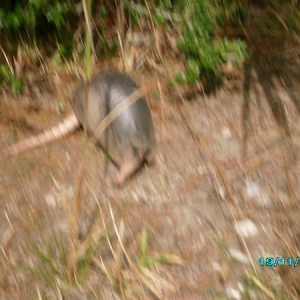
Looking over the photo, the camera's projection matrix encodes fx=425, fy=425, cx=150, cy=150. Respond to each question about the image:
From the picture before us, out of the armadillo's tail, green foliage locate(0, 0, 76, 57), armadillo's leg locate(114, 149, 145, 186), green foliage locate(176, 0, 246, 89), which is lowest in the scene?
armadillo's leg locate(114, 149, 145, 186)

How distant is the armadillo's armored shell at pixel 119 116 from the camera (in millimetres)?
1818

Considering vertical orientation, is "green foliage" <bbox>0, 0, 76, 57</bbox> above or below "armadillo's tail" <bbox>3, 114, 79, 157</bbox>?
above

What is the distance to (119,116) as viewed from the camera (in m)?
1.84


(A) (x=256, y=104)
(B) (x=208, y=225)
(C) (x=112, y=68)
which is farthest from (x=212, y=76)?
(B) (x=208, y=225)

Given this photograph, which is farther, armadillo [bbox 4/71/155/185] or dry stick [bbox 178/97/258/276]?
armadillo [bbox 4/71/155/185]

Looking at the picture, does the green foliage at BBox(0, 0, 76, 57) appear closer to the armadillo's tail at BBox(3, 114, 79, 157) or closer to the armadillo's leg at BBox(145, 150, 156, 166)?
the armadillo's tail at BBox(3, 114, 79, 157)


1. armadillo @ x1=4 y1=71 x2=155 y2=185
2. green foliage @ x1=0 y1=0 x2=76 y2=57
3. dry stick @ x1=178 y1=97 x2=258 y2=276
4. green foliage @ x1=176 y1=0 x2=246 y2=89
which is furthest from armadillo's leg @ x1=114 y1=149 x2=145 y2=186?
green foliage @ x1=0 y1=0 x2=76 y2=57

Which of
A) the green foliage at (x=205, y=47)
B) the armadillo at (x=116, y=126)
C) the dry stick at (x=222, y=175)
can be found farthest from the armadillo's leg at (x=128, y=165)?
the green foliage at (x=205, y=47)

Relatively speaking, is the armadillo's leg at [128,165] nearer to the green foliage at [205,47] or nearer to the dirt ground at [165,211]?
the dirt ground at [165,211]

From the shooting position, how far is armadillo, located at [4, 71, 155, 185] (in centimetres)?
179

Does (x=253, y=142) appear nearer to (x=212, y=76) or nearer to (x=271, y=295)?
(x=212, y=76)

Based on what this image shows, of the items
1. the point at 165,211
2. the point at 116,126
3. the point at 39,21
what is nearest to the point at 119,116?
the point at 116,126

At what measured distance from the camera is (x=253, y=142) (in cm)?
187

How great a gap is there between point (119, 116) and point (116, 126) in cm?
5
